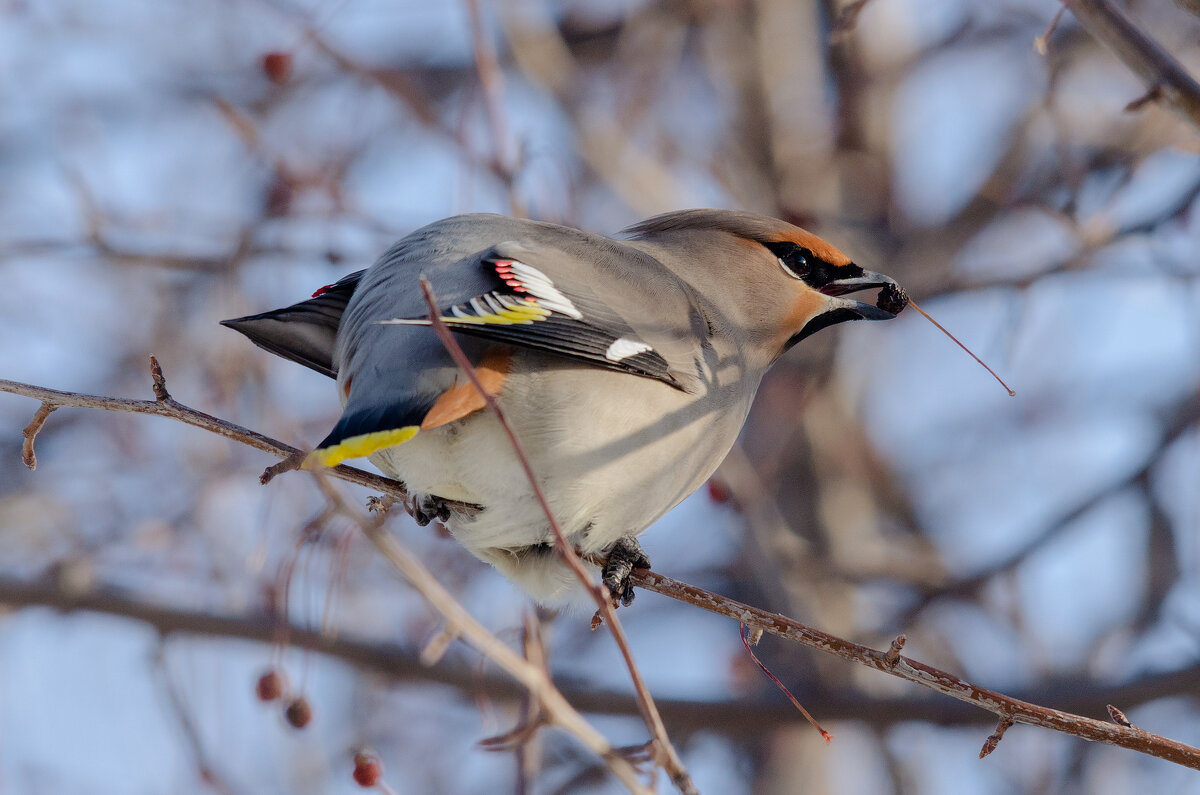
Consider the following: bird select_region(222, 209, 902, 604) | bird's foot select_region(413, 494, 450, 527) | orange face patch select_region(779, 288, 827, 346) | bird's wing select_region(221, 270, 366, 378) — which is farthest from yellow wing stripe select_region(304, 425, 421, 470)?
orange face patch select_region(779, 288, 827, 346)

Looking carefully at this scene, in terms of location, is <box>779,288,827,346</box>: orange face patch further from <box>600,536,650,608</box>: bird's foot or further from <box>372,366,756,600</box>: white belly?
<box>600,536,650,608</box>: bird's foot

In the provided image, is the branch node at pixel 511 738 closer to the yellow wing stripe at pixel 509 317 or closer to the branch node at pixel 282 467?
the branch node at pixel 282 467

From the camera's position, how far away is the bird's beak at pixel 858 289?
159 inches

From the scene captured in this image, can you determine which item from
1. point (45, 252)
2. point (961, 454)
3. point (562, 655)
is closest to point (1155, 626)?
point (961, 454)

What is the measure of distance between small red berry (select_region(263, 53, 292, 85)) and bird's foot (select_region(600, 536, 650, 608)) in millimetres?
2683

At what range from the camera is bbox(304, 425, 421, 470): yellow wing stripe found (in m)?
2.48

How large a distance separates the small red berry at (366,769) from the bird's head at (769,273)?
5.95 ft

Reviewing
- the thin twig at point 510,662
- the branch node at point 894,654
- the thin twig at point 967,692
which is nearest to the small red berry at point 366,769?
the thin twig at point 967,692

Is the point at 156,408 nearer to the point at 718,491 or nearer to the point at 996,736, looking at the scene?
the point at 996,736

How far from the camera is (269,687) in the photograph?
3.50m

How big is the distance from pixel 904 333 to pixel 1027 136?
4.49 ft

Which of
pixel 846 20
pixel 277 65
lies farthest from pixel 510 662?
pixel 277 65

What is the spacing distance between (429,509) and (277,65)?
251 cm

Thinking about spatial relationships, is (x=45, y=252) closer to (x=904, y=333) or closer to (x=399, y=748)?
(x=399, y=748)
